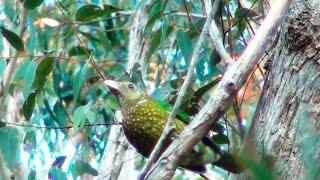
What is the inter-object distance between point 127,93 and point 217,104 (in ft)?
3.41

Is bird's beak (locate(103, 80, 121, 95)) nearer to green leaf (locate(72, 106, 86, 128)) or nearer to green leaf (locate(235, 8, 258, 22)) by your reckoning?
green leaf (locate(72, 106, 86, 128))

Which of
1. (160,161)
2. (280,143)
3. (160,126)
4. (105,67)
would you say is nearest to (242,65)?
(280,143)

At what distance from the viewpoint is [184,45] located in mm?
3137

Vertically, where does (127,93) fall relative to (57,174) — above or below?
above

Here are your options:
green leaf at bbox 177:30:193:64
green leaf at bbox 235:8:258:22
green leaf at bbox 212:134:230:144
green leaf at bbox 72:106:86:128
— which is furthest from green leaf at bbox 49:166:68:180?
green leaf at bbox 235:8:258:22

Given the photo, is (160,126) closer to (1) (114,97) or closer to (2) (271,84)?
(1) (114,97)

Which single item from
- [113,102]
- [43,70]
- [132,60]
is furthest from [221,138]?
[132,60]

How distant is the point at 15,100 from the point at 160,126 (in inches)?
87.9

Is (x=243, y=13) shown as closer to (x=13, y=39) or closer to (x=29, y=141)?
(x=13, y=39)

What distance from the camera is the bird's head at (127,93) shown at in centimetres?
289

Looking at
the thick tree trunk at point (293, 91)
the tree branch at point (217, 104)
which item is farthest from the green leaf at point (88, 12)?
the thick tree trunk at point (293, 91)

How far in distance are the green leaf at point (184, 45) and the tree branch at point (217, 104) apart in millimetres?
1024

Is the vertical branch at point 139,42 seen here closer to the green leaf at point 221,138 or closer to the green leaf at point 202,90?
the green leaf at point 202,90

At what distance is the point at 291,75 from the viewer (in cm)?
192
